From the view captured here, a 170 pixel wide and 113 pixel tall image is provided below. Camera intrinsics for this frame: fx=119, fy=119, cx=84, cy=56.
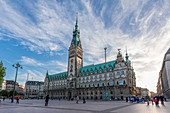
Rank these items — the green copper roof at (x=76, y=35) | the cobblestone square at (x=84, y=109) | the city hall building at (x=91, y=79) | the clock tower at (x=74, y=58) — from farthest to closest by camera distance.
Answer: the green copper roof at (x=76, y=35)
the clock tower at (x=74, y=58)
the city hall building at (x=91, y=79)
the cobblestone square at (x=84, y=109)

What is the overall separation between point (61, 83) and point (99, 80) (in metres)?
40.0

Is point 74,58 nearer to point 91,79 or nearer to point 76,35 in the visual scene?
point 76,35

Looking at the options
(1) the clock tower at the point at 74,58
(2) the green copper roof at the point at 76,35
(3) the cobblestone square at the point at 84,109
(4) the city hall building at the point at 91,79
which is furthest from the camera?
(2) the green copper roof at the point at 76,35

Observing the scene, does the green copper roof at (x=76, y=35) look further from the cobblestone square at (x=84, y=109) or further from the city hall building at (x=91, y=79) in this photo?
the cobblestone square at (x=84, y=109)

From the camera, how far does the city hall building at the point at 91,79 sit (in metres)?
65.6

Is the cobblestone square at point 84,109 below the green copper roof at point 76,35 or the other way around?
below

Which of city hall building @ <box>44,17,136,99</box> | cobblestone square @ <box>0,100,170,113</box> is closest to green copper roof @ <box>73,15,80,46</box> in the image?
city hall building @ <box>44,17,136,99</box>

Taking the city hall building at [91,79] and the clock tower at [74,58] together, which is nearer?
the city hall building at [91,79]

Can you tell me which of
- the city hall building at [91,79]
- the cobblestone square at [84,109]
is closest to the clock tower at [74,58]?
the city hall building at [91,79]

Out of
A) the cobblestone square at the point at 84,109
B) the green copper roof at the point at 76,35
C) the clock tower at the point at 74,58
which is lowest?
the cobblestone square at the point at 84,109

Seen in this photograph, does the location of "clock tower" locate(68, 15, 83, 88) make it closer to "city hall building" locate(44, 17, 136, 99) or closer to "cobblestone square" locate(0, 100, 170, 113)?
"city hall building" locate(44, 17, 136, 99)

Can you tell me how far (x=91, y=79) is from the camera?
8094 centimetres

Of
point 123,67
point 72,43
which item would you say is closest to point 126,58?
point 123,67

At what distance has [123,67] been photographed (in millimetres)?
66688
